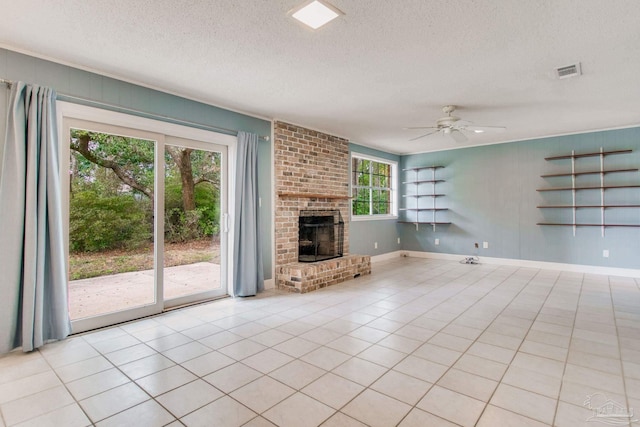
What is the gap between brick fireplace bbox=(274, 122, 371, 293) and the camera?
471cm

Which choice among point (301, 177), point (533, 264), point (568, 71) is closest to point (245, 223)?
point (301, 177)

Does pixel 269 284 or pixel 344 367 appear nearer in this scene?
pixel 344 367

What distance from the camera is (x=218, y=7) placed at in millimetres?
2182

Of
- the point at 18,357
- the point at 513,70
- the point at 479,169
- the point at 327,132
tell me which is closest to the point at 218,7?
the point at 513,70

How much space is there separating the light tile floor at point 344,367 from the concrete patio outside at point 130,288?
A: 0.31 metres

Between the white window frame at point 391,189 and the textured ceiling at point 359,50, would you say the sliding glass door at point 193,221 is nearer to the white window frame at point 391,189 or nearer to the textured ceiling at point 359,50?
the textured ceiling at point 359,50

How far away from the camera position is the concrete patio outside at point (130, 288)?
10.5ft

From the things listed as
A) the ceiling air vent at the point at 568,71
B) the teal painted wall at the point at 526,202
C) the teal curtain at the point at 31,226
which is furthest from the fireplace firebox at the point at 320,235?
the ceiling air vent at the point at 568,71

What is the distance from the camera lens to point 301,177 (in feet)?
17.2

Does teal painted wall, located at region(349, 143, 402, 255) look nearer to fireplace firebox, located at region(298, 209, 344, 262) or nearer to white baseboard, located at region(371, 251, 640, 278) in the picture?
white baseboard, located at region(371, 251, 640, 278)

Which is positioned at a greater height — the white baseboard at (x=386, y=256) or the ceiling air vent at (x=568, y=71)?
the ceiling air vent at (x=568, y=71)

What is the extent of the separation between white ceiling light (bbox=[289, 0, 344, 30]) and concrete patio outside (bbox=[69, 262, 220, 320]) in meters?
2.97

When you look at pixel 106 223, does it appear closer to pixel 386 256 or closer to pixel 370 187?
pixel 370 187

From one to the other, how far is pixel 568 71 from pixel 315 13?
2.58m
